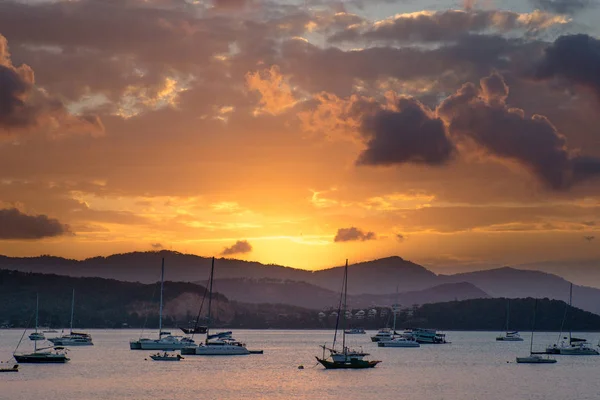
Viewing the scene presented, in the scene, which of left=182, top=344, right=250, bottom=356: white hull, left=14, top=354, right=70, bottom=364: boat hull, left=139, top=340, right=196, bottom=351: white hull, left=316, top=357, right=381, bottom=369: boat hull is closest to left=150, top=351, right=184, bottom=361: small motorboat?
left=182, top=344, right=250, bottom=356: white hull

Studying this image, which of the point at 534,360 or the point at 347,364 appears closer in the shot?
the point at 347,364

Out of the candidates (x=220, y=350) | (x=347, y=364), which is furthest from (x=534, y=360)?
(x=220, y=350)

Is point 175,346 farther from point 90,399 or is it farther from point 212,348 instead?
point 90,399

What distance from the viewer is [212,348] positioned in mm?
177750

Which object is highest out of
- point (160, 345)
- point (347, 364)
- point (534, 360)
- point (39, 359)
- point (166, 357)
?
point (534, 360)

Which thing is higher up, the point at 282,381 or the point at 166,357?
the point at 282,381

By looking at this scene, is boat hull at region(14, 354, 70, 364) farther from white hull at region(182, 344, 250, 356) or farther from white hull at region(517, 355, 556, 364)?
white hull at region(517, 355, 556, 364)

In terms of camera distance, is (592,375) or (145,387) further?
(592,375)

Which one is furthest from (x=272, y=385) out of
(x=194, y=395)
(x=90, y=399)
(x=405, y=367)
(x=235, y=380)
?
(x=405, y=367)

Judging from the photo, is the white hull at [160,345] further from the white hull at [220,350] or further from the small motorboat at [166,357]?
the small motorboat at [166,357]

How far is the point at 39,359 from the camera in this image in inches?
6132

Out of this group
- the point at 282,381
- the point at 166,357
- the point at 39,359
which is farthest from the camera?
the point at 166,357

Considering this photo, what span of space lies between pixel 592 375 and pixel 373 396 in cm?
5910

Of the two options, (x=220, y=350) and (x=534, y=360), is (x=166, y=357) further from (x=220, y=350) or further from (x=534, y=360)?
(x=534, y=360)
